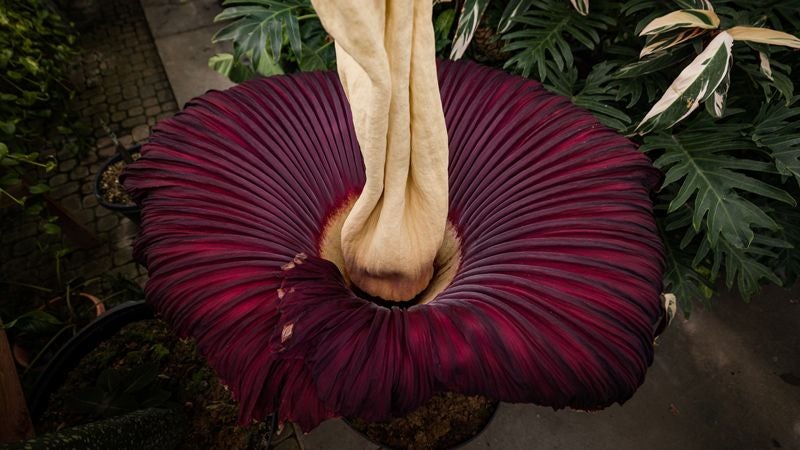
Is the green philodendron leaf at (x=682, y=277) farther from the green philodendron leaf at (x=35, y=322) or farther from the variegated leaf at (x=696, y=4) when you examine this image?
the green philodendron leaf at (x=35, y=322)

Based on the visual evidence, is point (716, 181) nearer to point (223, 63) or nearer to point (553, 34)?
point (553, 34)

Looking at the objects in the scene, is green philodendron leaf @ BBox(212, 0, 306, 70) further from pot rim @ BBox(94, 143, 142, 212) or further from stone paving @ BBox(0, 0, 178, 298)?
stone paving @ BBox(0, 0, 178, 298)

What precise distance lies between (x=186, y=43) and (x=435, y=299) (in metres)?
2.28

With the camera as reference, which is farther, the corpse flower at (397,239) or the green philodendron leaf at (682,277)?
the green philodendron leaf at (682,277)

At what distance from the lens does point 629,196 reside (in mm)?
542

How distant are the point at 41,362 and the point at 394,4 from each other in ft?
4.67

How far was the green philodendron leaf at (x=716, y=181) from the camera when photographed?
0.84 meters

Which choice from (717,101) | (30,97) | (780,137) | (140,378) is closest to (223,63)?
(30,97)

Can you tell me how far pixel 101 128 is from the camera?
6.57 feet

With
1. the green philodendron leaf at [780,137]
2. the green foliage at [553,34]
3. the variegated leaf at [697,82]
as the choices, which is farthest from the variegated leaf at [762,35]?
the green foliage at [553,34]

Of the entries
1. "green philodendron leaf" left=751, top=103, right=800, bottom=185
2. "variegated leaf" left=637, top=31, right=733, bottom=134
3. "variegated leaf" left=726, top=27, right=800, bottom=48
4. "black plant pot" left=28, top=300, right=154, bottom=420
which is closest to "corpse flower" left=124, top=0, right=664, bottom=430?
"variegated leaf" left=637, top=31, right=733, bottom=134

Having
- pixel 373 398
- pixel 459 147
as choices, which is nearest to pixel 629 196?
pixel 459 147

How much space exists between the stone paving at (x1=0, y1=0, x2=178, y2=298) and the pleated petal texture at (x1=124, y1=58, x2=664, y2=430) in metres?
1.17

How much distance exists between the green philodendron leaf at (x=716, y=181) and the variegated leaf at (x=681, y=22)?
0.79 feet
